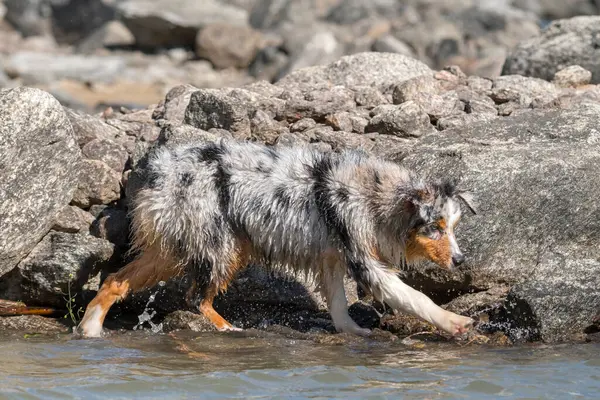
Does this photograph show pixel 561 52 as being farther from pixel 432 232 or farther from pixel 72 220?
pixel 72 220

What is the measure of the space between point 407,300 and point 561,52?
18.8 feet

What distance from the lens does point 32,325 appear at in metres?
8.70

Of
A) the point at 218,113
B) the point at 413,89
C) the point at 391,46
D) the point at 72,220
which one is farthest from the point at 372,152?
the point at 391,46

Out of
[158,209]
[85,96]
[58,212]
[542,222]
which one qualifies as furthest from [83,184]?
[85,96]

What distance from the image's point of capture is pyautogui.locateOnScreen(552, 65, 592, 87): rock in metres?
11.4

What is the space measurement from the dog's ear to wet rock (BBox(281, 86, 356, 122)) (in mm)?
2491

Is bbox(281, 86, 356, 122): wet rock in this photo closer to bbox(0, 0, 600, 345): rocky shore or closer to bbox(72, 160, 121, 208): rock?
bbox(0, 0, 600, 345): rocky shore

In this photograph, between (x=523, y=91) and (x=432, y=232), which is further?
(x=523, y=91)

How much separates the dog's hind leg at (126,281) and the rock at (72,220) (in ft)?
2.46

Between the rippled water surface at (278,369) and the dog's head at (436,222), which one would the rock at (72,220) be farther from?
the dog's head at (436,222)

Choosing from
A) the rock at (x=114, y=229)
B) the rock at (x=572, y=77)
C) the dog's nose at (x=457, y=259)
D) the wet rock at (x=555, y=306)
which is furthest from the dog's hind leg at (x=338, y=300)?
the rock at (x=572, y=77)

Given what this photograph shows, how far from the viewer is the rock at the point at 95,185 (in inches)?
366

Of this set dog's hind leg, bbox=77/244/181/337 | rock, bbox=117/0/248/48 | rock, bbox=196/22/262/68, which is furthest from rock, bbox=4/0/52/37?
dog's hind leg, bbox=77/244/181/337

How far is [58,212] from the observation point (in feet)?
29.1
